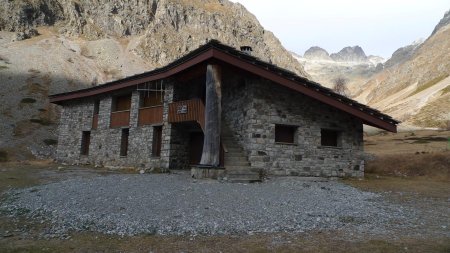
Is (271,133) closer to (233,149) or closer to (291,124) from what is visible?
(291,124)

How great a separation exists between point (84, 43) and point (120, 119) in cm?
6544

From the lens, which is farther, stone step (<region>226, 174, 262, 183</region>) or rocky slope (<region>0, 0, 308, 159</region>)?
rocky slope (<region>0, 0, 308, 159</region>)

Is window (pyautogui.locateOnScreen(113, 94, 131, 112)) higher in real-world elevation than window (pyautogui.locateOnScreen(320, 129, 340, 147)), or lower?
higher

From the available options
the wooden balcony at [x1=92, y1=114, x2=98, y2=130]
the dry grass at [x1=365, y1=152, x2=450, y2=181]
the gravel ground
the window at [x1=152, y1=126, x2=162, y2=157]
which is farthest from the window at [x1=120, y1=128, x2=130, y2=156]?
the dry grass at [x1=365, y1=152, x2=450, y2=181]

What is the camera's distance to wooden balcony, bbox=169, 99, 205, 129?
651 inches

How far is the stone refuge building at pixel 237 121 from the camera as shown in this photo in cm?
1470

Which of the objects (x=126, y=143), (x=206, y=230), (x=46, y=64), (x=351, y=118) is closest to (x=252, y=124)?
(x=351, y=118)

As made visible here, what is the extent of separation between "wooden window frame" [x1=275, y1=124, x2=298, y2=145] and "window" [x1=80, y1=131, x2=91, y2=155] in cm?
1592

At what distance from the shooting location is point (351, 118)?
17828mm

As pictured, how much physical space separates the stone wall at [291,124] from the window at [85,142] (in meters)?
13.2

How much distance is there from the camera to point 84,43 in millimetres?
80062

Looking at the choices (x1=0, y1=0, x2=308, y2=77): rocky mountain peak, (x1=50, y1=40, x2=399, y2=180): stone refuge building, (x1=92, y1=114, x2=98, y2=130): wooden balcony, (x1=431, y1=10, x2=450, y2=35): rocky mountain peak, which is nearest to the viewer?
(x1=50, y1=40, x2=399, y2=180): stone refuge building

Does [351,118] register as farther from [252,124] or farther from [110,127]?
[110,127]

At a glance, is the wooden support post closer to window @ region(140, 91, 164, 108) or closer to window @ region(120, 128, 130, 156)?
window @ region(140, 91, 164, 108)
